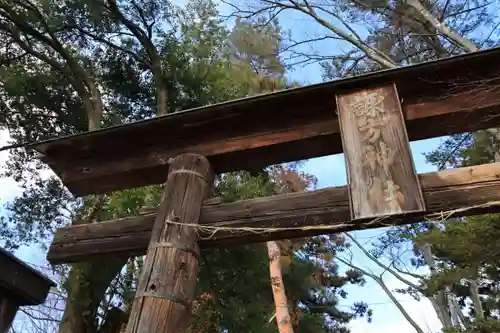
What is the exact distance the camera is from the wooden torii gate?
103 inches

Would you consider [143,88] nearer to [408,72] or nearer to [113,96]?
[113,96]

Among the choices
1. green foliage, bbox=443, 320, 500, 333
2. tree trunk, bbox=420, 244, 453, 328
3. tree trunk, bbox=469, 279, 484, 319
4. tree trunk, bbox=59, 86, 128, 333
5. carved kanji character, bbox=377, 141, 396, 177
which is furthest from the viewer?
tree trunk, bbox=420, 244, 453, 328

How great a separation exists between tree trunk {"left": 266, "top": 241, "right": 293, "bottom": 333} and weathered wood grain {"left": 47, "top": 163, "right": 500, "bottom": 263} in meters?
6.75

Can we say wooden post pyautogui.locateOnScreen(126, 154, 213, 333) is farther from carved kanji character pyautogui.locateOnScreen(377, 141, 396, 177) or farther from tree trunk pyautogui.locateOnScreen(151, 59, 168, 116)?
tree trunk pyautogui.locateOnScreen(151, 59, 168, 116)

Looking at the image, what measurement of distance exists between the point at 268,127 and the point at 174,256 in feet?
3.85

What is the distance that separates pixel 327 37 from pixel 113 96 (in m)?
4.31

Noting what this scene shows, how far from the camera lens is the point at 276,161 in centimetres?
337

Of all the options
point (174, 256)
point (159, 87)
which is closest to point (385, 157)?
point (174, 256)

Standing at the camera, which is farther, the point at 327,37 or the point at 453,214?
the point at 327,37

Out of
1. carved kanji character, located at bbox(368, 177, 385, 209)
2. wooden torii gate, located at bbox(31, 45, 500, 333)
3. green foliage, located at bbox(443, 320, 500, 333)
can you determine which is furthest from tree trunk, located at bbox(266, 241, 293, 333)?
carved kanji character, located at bbox(368, 177, 385, 209)

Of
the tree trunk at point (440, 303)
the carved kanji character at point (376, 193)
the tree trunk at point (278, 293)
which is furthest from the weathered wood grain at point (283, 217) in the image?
the tree trunk at point (440, 303)

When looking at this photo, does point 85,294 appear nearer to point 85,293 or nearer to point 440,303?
point 85,293

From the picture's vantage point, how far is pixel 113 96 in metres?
8.38

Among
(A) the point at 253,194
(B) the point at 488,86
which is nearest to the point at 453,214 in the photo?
(B) the point at 488,86
